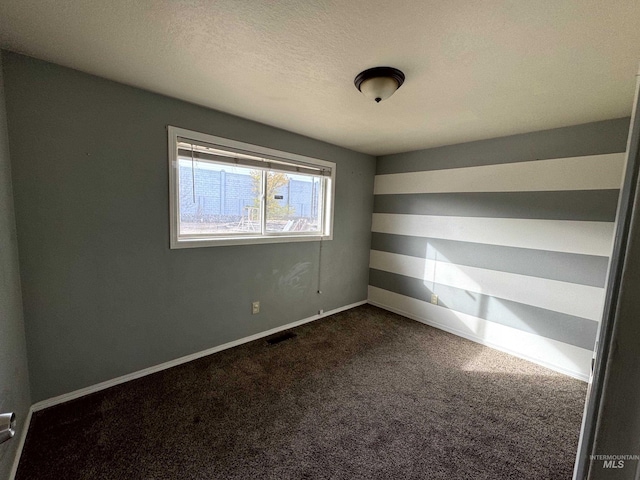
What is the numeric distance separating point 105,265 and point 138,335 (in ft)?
2.01

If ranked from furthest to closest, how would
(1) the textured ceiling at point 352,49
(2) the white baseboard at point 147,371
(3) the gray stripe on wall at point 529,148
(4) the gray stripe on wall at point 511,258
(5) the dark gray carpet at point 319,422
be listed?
1. (4) the gray stripe on wall at point 511,258
2. (3) the gray stripe on wall at point 529,148
3. (2) the white baseboard at point 147,371
4. (5) the dark gray carpet at point 319,422
5. (1) the textured ceiling at point 352,49

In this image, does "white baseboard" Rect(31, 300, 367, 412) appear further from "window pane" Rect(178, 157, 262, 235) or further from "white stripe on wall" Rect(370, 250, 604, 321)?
"white stripe on wall" Rect(370, 250, 604, 321)

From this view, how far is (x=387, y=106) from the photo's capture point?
2.11 metres

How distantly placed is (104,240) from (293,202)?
1776 mm

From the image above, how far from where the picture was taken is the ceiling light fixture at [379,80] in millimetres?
1575

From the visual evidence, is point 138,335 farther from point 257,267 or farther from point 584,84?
point 584,84

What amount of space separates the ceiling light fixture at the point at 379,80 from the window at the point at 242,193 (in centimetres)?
129

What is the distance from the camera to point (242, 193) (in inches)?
103

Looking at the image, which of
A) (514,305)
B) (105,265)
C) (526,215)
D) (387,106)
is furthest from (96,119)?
(514,305)

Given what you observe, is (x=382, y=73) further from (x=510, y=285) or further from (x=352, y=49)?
(x=510, y=285)

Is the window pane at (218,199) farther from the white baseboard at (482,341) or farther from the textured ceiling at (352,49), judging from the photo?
the white baseboard at (482,341)

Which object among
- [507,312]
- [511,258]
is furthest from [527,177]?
[507,312]

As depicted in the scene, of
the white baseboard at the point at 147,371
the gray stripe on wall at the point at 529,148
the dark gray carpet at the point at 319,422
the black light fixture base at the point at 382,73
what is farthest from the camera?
the gray stripe on wall at the point at 529,148
